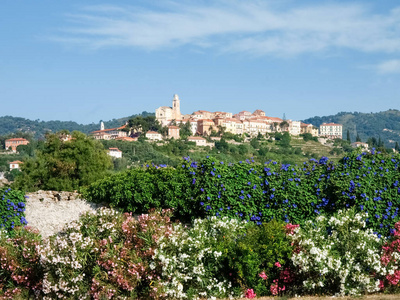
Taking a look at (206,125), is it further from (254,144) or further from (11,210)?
(11,210)

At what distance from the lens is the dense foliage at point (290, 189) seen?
6.66 metres

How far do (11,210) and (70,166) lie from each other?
9.16 metres

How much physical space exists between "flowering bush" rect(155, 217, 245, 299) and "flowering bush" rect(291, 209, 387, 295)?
90 cm

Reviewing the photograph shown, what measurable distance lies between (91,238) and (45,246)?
1.94ft

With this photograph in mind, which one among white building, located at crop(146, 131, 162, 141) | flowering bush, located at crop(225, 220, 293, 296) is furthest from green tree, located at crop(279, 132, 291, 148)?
flowering bush, located at crop(225, 220, 293, 296)

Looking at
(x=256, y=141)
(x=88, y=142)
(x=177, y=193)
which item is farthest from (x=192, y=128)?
(x=177, y=193)

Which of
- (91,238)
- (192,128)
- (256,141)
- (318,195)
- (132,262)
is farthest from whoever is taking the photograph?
(192,128)

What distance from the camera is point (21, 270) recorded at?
226 inches

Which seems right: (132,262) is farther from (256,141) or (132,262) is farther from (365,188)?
(256,141)

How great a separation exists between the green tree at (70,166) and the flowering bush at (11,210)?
7.68 m

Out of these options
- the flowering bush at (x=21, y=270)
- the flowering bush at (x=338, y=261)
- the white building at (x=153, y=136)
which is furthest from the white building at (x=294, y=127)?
the flowering bush at (x=21, y=270)

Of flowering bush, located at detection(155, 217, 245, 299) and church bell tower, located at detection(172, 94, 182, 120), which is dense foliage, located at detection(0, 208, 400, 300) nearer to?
flowering bush, located at detection(155, 217, 245, 299)

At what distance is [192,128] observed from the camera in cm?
10906

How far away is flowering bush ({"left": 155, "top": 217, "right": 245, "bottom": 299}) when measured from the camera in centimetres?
526
